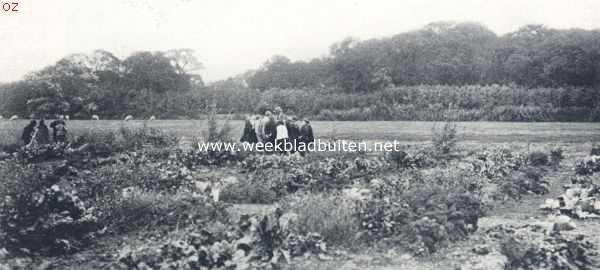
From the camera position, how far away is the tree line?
2791cm

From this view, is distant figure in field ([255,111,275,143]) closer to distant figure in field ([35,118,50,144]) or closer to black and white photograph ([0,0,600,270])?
black and white photograph ([0,0,600,270])

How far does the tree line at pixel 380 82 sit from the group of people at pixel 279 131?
7.28m

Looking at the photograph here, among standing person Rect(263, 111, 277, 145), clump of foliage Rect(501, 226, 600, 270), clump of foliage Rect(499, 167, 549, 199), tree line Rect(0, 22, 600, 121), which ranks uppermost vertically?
tree line Rect(0, 22, 600, 121)

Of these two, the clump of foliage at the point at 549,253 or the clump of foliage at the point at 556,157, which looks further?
the clump of foliage at the point at 556,157

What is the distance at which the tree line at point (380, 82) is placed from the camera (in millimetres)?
27906

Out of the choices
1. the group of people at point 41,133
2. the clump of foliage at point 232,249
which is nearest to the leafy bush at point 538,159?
the clump of foliage at point 232,249

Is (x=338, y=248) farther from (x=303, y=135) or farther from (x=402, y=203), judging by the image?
(x=303, y=135)

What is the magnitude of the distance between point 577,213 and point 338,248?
146 inches

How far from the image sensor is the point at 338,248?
20.1 feet

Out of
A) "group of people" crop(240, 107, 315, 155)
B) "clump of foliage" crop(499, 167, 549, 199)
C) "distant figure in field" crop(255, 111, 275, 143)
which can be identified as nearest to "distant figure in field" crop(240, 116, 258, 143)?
"group of people" crop(240, 107, 315, 155)

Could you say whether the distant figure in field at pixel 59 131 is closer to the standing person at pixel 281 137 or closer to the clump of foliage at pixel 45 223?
the standing person at pixel 281 137

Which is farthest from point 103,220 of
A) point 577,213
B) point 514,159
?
point 514,159

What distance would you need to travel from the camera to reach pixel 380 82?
38812 mm

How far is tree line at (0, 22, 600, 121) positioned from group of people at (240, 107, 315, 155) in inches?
287
